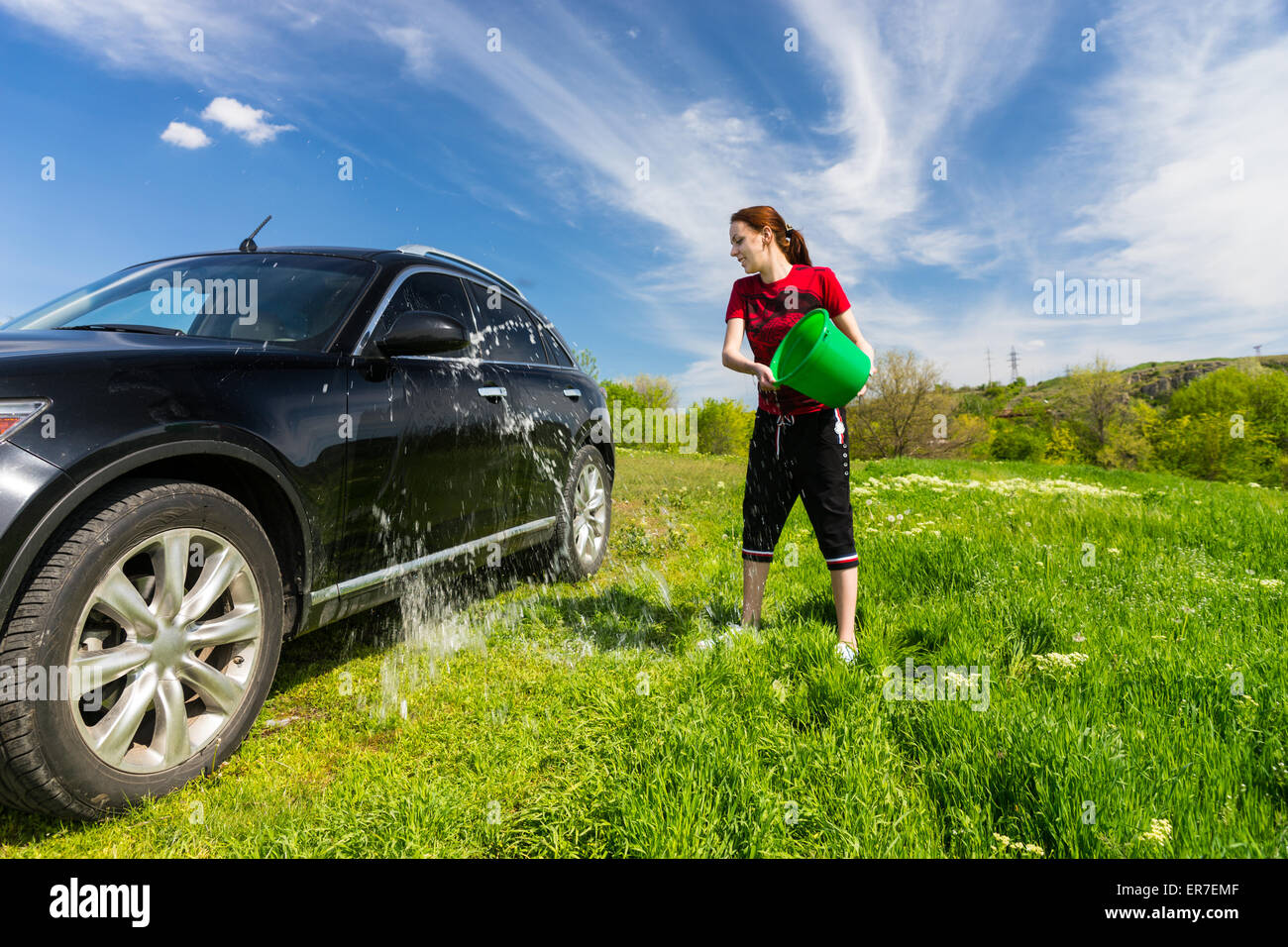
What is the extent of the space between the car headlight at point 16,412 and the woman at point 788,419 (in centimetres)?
244

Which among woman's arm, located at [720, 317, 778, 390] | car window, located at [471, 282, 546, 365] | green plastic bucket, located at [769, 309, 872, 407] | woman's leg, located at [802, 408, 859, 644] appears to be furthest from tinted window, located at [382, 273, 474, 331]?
woman's leg, located at [802, 408, 859, 644]

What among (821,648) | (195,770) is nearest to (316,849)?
(195,770)

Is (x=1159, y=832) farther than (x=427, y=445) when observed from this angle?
No

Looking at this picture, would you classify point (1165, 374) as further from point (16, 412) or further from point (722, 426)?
point (16, 412)

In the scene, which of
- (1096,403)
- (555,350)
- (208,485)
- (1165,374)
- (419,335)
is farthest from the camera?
(1165,374)

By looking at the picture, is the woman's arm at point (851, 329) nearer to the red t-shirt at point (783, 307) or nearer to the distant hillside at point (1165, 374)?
the red t-shirt at point (783, 307)

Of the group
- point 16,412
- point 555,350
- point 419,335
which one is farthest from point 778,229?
point 16,412

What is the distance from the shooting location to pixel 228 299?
312 centimetres

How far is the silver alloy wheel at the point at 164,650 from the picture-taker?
197 centimetres

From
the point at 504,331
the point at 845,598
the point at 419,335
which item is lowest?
the point at 845,598

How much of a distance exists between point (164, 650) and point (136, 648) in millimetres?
84

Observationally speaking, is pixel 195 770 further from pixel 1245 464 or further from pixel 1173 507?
pixel 1245 464

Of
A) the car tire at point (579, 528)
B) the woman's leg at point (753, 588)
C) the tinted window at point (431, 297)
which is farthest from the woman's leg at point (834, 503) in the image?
the car tire at point (579, 528)
